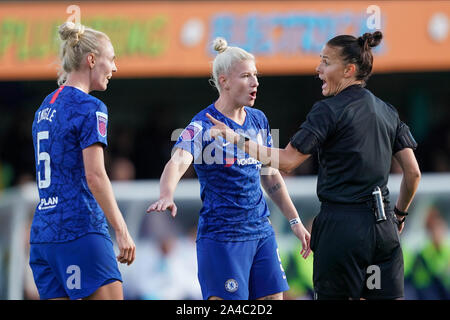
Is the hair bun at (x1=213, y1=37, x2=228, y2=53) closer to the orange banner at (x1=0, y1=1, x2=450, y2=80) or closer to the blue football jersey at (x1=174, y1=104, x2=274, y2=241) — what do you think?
the blue football jersey at (x1=174, y1=104, x2=274, y2=241)

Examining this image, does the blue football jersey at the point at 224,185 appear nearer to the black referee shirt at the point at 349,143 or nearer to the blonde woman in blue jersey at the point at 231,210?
the blonde woman in blue jersey at the point at 231,210

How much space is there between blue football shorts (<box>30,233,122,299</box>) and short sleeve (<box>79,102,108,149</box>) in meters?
0.52

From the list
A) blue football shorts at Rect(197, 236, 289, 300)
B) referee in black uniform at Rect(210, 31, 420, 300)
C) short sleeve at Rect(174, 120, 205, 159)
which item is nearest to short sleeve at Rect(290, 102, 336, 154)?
referee in black uniform at Rect(210, 31, 420, 300)

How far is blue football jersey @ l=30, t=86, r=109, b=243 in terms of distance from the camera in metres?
4.36

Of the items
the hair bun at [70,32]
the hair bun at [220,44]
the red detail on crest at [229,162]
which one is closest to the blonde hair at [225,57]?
the hair bun at [220,44]

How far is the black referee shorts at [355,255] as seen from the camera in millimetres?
4418

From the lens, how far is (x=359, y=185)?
4453 millimetres

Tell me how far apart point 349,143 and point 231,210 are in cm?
107

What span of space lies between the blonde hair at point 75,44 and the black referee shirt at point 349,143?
1.31 m

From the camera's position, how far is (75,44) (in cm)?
457
